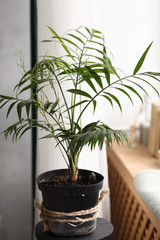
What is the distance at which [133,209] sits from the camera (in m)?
1.64

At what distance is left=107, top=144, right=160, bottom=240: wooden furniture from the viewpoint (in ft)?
4.89

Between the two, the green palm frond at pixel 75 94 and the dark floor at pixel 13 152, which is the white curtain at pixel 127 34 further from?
the green palm frond at pixel 75 94

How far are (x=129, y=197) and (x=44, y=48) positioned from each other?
0.79 meters

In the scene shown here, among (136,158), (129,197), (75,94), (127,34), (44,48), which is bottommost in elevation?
(129,197)

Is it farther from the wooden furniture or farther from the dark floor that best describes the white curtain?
the dark floor

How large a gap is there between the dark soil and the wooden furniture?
11.8 inches

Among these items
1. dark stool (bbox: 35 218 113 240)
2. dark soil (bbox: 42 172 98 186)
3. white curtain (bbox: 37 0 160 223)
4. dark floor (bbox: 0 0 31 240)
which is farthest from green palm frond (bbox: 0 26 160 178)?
white curtain (bbox: 37 0 160 223)

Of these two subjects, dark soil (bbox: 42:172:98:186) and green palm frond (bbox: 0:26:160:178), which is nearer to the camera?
green palm frond (bbox: 0:26:160:178)

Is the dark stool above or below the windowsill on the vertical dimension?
below

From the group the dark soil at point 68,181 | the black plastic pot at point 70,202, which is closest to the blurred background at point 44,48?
the dark soil at point 68,181

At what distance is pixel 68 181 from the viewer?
4.07ft

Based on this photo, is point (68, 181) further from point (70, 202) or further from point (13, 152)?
point (13, 152)

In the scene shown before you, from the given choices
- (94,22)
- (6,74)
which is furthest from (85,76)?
(6,74)

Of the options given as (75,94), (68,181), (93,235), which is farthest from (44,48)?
(93,235)
